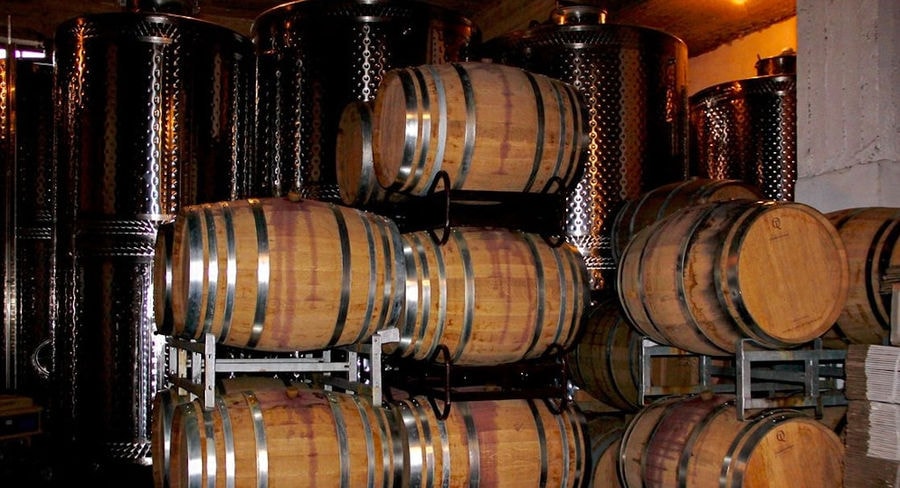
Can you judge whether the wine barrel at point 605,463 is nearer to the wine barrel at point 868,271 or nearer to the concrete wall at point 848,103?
the wine barrel at point 868,271

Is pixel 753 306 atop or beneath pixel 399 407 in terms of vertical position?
atop

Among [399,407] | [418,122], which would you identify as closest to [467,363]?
[399,407]

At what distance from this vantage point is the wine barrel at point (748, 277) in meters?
3.87

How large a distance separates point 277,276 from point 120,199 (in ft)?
9.04

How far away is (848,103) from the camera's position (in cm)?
532

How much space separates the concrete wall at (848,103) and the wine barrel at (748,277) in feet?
4.43

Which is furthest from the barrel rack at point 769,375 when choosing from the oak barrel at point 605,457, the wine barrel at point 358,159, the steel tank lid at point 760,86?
the steel tank lid at point 760,86

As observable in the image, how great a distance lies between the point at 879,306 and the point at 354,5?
3.55 m

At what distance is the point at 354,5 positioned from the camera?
5.86m

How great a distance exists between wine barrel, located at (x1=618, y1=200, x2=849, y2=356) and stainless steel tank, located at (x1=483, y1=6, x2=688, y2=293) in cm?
176

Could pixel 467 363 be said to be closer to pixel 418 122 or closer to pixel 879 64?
pixel 418 122

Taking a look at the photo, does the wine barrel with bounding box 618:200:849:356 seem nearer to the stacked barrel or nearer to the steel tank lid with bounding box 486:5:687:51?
the stacked barrel

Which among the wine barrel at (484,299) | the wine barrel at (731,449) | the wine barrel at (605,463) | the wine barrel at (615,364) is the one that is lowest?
the wine barrel at (605,463)

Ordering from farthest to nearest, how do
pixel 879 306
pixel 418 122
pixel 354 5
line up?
pixel 354 5, pixel 879 306, pixel 418 122
